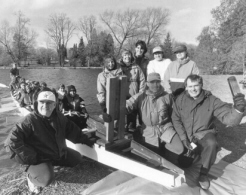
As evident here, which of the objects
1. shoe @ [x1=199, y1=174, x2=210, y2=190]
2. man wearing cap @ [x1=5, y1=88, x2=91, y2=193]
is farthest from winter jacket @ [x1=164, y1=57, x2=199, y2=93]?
man wearing cap @ [x1=5, y1=88, x2=91, y2=193]

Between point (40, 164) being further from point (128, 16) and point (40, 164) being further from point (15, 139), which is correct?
point (128, 16)

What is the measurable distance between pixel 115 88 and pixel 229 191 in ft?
5.97

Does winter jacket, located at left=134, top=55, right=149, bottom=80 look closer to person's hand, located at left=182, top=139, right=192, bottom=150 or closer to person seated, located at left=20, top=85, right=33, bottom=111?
person's hand, located at left=182, top=139, right=192, bottom=150

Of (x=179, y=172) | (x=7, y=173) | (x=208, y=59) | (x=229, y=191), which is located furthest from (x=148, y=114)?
(x=208, y=59)

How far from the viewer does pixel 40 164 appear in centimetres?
252

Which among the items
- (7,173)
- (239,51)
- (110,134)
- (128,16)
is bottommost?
(7,173)

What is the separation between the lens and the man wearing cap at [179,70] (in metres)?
3.65

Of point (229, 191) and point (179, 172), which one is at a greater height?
point (179, 172)

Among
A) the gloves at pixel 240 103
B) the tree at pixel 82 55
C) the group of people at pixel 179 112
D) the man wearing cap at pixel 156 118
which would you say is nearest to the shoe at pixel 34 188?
the group of people at pixel 179 112

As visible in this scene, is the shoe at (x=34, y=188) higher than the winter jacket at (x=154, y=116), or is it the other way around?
the winter jacket at (x=154, y=116)

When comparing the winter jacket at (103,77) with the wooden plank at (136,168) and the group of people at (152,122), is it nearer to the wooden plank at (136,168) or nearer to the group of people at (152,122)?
the group of people at (152,122)

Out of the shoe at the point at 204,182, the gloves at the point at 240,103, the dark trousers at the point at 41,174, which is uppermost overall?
the gloves at the point at 240,103

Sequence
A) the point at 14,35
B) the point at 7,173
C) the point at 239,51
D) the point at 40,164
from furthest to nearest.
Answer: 1. the point at 14,35
2. the point at 239,51
3. the point at 7,173
4. the point at 40,164

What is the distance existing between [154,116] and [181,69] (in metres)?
1.10
